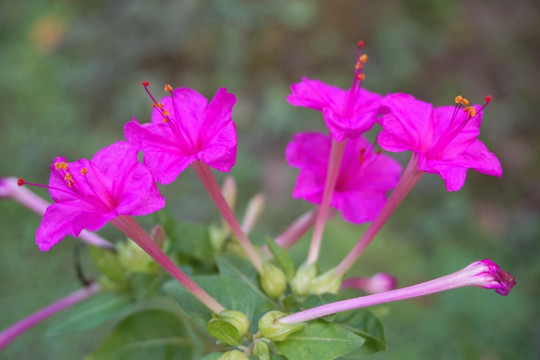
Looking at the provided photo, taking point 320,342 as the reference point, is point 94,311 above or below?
above

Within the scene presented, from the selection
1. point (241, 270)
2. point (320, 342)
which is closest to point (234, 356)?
point (320, 342)

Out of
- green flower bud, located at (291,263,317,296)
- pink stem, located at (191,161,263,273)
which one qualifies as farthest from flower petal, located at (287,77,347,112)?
green flower bud, located at (291,263,317,296)

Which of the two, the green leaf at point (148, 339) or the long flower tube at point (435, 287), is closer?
the long flower tube at point (435, 287)

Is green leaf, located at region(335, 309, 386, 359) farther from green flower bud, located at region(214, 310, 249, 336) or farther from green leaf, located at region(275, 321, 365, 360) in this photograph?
green flower bud, located at region(214, 310, 249, 336)

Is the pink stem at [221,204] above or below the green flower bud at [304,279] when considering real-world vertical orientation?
above

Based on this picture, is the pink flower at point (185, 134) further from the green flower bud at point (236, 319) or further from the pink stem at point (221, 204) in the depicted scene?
the green flower bud at point (236, 319)

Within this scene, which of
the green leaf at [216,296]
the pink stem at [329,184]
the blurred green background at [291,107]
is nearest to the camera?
the green leaf at [216,296]

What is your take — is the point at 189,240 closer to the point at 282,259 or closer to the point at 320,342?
the point at 282,259

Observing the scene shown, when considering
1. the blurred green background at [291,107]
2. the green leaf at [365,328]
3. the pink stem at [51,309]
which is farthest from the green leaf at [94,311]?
the blurred green background at [291,107]
